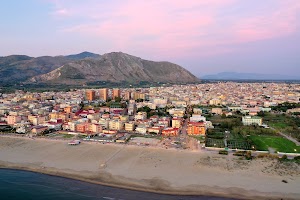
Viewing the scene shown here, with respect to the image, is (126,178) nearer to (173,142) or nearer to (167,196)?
(167,196)

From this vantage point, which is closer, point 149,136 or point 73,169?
point 73,169

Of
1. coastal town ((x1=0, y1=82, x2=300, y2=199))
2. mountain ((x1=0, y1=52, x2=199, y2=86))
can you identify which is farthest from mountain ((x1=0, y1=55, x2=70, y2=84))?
coastal town ((x1=0, y1=82, x2=300, y2=199))

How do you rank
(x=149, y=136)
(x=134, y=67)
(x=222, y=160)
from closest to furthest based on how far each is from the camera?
(x=222, y=160)
(x=149, y=136)
(x=134, y=67)

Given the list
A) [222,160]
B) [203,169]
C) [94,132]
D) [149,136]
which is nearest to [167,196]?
[203,169]

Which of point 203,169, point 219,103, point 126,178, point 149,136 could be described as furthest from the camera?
point 219,103

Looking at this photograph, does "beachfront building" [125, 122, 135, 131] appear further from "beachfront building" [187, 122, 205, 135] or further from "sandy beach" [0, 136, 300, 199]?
"sandy beach" [0, 136, 300, 199]

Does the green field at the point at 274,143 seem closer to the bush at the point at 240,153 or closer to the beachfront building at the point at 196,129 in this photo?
the bush at the point at 240,153

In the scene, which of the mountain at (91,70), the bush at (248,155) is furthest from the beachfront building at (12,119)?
the mountain at (91,70)
